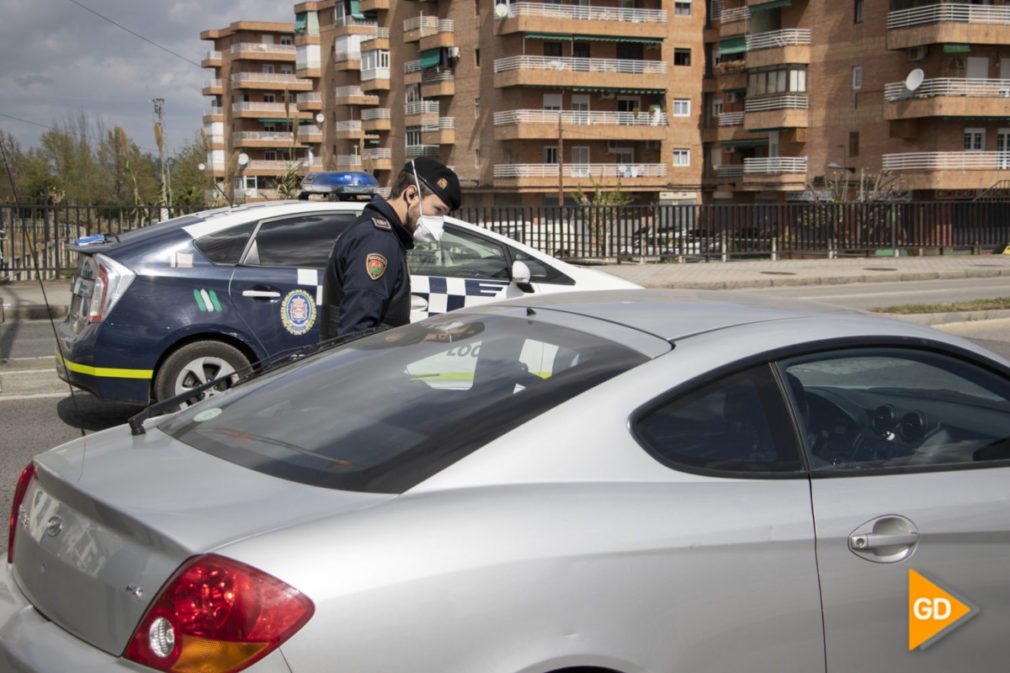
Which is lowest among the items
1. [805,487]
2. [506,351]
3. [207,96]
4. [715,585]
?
[715,585]

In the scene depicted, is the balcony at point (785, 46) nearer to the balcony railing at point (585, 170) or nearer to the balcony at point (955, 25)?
the balcony at point (955, 25)

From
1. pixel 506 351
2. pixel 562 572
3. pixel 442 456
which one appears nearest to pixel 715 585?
pixel 562 572

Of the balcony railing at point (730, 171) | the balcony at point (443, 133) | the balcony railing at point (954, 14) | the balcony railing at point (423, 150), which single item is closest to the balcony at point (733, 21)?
the balcony railing at point (730, 171)

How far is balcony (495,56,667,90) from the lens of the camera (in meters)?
57.3

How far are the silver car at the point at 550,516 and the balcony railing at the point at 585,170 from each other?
56.3 metres

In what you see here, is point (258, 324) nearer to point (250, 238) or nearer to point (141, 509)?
point (250, 238)

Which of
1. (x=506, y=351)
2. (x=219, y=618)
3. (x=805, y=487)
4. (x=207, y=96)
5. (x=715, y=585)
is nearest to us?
(x=219, y=618)

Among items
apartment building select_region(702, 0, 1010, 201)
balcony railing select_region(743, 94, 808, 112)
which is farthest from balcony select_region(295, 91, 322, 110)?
balcony railing select_region(743, 94, 808, 112)

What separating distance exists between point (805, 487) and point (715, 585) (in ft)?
1.34

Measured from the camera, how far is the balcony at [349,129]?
266 ft

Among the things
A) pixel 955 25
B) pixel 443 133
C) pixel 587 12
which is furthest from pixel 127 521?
pixel 443 133

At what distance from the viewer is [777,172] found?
53.6 metres

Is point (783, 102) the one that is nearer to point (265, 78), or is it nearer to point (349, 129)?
point (349, 129)

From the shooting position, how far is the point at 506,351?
9.55 ft
